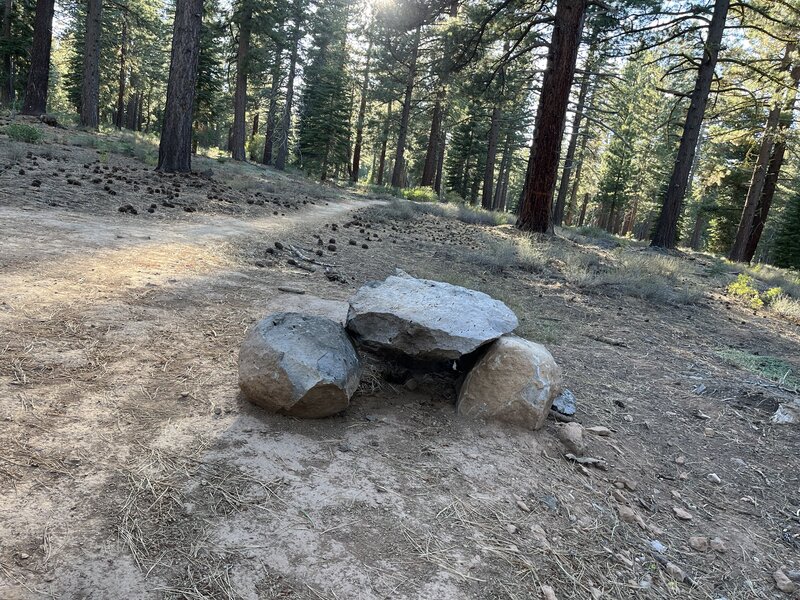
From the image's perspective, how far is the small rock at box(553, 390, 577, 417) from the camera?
337 cm

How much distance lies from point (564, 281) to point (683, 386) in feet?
13.1

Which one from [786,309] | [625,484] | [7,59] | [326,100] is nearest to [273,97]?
[326,100]

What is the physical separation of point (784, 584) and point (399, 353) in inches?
92.7

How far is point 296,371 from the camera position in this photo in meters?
2.69

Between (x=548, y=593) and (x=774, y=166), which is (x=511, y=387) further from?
(x=774, y=166)

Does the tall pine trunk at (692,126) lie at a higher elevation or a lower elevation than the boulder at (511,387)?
higher

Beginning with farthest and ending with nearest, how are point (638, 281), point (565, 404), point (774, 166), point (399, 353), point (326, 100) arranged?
point (326, 100) → point (774, 166) → point (638, 281) → point (565, 404) → point (399, 353)

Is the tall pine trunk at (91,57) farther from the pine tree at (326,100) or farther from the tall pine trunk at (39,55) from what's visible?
the pine tree at (326,100)

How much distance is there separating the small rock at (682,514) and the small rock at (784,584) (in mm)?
421

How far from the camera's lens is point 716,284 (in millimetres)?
9977

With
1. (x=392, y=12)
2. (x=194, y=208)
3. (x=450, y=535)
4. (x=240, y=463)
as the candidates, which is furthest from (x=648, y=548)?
(x=392, y=12)

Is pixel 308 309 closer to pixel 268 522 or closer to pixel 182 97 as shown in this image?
pixel 268 522

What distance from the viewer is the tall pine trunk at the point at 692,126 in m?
12.8

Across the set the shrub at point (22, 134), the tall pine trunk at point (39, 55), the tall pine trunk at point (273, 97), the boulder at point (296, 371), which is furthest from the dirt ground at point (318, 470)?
the tall pine trunk at point (273, 97)
